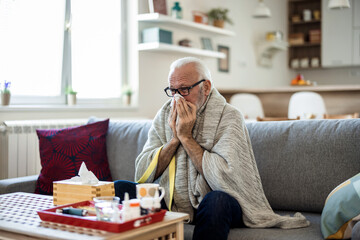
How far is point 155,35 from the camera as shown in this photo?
15.4 feet

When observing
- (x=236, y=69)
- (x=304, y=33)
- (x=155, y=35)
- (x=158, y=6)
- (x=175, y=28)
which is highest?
(x=304, y=33)

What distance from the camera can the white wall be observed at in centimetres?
475

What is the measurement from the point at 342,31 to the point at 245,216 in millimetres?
6372

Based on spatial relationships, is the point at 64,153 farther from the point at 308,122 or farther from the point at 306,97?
the point at 306,97

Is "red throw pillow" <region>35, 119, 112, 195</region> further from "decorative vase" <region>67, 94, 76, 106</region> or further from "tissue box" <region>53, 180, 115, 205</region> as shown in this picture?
"decorative vase" <region>67, 94, 76, 106</region>

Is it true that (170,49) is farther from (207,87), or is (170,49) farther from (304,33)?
(304,33)

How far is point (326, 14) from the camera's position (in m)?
7.57

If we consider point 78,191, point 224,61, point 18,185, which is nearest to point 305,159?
point 78,191

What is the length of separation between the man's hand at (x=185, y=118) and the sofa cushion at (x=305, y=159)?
398 millimetres

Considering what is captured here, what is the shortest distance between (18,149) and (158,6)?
92.3 inches

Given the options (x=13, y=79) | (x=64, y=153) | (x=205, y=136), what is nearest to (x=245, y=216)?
(x=205, y=136)

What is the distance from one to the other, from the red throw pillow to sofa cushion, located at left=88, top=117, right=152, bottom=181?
0.05 meters

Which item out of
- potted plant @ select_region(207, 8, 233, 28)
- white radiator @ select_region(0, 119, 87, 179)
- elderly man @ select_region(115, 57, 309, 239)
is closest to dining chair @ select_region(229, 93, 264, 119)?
potted plant @ select_region(207, 8, 233, 28)

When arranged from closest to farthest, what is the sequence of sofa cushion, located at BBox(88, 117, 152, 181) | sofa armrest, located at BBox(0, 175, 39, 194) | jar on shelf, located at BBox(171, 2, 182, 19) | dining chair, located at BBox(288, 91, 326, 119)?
sofa armrest, located at BBox(0, 175, 39, 194), sofa cushion, located at BBox(88, 117, 152, 181), dining chair, located at BBox(288, 91, 326, 119), jar on shelf, located at BBox(171, 2, 182, 19)
